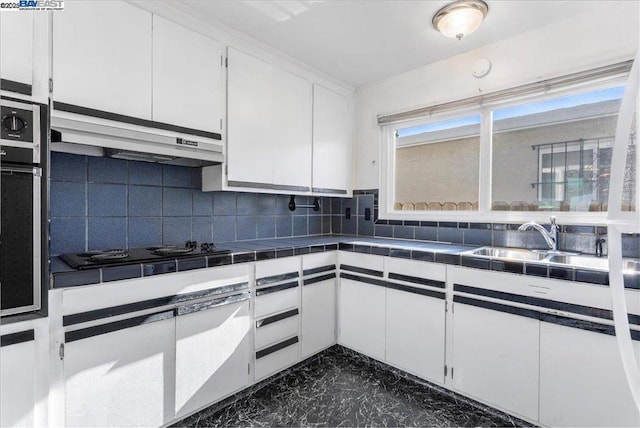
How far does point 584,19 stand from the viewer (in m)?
1.95

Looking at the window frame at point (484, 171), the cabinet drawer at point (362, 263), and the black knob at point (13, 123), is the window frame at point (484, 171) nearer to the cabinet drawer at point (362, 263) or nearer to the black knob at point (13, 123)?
the cabinet drawer at point (362, 263)

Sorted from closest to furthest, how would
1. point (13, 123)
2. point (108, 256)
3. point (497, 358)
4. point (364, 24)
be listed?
point (13, 123) < point (108, 256) < point (497, 358) < point (364, 24)

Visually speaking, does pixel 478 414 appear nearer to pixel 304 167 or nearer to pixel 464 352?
pixel 464 352

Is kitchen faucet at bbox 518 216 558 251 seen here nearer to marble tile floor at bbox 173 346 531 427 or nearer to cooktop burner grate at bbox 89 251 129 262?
marble tile floor at bbox 173 346 531 427

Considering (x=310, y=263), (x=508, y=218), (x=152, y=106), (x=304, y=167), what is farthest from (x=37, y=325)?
(x=508, y=218)

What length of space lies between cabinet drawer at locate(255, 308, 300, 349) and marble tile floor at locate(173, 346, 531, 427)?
11.0 inches

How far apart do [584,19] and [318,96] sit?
1.84 m

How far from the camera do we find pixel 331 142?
2922mm

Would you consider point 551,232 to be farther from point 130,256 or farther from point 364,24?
point 130,256

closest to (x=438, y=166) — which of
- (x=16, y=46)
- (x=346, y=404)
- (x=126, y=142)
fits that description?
(x=346, y=404)

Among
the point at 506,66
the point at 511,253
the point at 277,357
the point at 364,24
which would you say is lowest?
the point at 277,357

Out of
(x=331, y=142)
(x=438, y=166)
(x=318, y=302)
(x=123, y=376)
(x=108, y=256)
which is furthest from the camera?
(x=331, y=142)

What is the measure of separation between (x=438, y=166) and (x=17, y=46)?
8.93ft

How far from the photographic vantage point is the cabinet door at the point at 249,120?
2139mm
